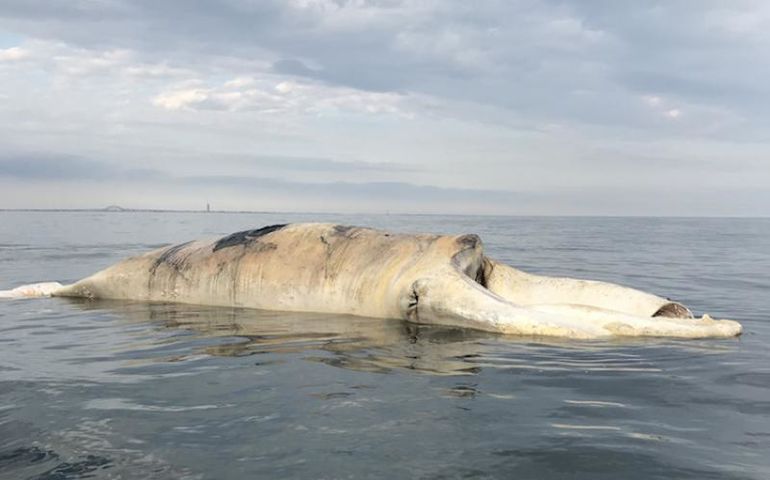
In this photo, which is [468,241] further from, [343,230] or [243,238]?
[243,238]

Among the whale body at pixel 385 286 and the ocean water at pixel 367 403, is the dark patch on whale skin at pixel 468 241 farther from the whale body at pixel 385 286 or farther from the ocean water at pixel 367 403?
the ocean water at pixel 367 403

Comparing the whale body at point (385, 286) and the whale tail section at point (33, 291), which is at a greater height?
the whale body at point (385, 286)

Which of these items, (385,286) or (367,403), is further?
(385,286)

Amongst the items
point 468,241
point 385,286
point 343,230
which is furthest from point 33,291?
point 468,241

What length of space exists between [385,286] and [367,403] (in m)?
4.31

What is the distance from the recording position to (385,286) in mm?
9320

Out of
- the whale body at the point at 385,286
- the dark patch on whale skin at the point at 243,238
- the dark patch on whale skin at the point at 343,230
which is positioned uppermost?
the dark patch on whale skin at the point at 343,230

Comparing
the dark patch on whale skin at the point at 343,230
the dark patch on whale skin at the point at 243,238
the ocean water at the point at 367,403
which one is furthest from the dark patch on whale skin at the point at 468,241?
the dark patch on whale skin at the point at 243,238

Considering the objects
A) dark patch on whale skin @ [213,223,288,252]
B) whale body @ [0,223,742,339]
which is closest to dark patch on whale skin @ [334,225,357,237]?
whale body @ [0,223,742,339]

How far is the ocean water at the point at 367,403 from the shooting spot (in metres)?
3.90

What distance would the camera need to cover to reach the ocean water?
12.8ft

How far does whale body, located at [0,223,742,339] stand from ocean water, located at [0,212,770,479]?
0.38 meters

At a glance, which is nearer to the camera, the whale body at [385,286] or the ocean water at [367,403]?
the ocean water at [367,403]

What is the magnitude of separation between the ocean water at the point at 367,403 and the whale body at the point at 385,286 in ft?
1.26
